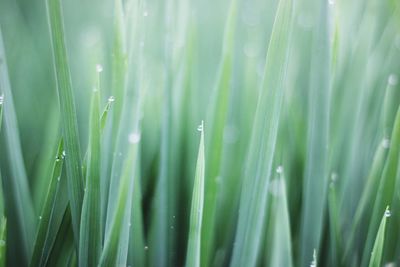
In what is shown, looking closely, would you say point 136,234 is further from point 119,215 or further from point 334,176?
point 334,176

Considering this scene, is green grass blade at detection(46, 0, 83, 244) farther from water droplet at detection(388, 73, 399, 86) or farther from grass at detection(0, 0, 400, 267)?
water droplet at detection(388, 73, 399, 86)

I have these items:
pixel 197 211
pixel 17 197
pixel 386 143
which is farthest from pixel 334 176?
pixel 17 197

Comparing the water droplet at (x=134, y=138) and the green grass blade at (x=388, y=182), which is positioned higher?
the water droplet at (x=134, y=138)

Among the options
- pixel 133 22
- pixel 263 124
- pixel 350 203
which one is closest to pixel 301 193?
pixel 350 203

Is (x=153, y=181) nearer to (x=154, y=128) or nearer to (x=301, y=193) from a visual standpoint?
(x=154, y=128)

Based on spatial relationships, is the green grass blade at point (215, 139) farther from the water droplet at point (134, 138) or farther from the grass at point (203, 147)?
the water droplet at point (134, 138)

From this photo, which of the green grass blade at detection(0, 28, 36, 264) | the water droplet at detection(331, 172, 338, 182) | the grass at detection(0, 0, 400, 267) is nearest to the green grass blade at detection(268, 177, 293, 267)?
the grass at detection(0, 0, 400, 267)

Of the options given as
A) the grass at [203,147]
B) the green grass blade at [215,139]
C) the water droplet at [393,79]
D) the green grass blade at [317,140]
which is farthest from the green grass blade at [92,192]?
the water droplet at [393,79]

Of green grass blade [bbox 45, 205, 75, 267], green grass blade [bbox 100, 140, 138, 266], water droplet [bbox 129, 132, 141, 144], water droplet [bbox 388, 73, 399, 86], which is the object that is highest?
water droplet [bbox 388, 73, 399, 86]
